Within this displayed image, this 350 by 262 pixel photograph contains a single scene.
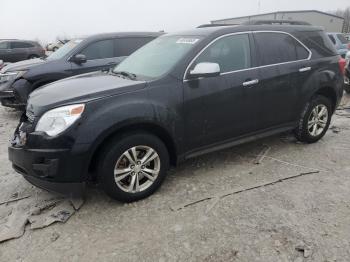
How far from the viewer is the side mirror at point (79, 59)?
700cm

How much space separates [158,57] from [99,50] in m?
3.66

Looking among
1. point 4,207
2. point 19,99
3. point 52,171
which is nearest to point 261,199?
point 52,171

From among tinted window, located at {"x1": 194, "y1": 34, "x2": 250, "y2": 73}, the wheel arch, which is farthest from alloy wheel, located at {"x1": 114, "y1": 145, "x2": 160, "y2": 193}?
tinted window, located at {"x1": 194, "y1": 34, "x2": 250, "y2": 73}

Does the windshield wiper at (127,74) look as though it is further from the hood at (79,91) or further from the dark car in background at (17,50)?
the dark car in background at (17,50)

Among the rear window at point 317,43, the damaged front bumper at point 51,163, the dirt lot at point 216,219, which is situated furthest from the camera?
the rear window at point 317,43

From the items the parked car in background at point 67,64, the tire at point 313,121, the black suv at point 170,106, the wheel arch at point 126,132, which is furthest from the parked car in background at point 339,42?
the wheel arch at point 126,132

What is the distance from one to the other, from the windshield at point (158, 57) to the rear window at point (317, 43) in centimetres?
172

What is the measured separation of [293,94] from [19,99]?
5.17 meters

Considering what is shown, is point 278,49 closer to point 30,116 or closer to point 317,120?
point 317,120

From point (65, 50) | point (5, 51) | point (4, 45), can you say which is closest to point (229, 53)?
point (65, 50)

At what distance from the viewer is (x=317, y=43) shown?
4957mm

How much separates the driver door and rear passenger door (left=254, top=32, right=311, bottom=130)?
0.16 metres

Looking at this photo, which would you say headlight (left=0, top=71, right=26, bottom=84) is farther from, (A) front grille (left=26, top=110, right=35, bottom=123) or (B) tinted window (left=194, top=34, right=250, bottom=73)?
(B) tinted window (left=194, top=34, right=250, bottom=73)

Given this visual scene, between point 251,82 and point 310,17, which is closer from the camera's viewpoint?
point 251,82
